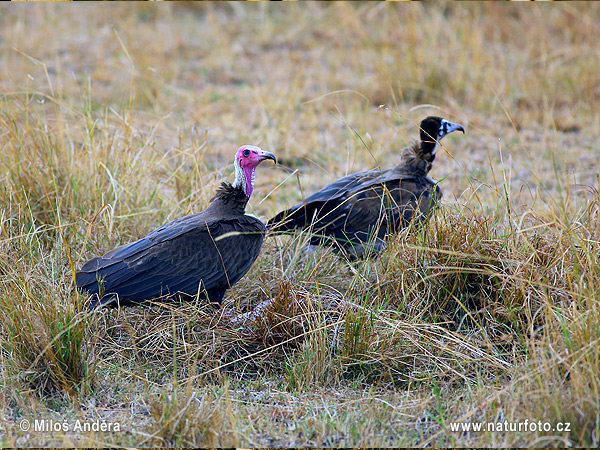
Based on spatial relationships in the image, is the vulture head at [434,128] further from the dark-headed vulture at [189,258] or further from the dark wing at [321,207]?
the dark-headed vulture at [189,258]

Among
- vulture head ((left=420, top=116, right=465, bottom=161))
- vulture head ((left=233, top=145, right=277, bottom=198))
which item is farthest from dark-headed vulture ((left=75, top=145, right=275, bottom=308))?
vulture head ((left=420, top=116, right=465, bottom=161))

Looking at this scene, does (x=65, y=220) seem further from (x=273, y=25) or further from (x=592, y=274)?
(x=273, y=25)

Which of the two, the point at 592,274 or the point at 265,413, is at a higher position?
the point at 592,274

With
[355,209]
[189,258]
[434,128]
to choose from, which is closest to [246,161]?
[189,258]

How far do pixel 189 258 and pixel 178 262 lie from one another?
0.07m

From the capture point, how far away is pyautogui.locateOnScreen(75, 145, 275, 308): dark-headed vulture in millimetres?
3367

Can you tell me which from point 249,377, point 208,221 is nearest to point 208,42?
point 208,221

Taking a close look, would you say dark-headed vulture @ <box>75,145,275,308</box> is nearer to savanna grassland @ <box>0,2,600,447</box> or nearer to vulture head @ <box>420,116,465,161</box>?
savanna grassland @ <box>0,2,600,447</box>

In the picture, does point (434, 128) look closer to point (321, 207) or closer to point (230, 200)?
point (321, 207)

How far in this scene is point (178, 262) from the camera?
3490mm

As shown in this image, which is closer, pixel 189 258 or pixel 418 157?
pixel 189 258

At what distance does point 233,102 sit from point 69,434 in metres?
5.27

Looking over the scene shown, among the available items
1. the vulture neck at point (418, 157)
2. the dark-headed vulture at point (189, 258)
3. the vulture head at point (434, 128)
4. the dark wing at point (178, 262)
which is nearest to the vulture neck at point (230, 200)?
the dark-headed vulture at point (189, 258)

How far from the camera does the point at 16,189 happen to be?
4.04 m
